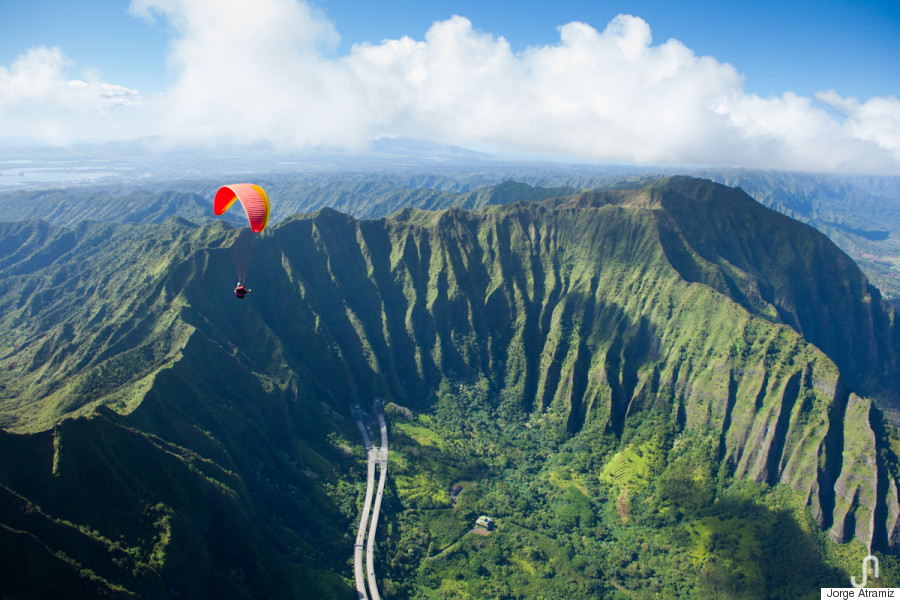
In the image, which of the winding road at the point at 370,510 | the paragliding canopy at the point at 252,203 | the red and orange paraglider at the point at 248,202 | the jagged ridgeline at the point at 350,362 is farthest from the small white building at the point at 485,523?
the paragliding canopy at the point at 252,203

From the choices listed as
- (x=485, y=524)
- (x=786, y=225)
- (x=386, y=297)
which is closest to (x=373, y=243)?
(x=386, y=297)

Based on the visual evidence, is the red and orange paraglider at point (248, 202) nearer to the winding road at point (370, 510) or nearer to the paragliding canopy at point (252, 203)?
the paragliding canopy at point (252, 203)

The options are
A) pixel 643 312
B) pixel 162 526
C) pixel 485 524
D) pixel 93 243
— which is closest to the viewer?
pixel 162 526

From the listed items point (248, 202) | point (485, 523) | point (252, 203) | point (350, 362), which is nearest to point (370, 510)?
point (485, 523)

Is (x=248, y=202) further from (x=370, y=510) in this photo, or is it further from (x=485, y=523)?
(x=485, y=523)

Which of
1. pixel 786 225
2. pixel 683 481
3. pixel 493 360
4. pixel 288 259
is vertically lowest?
pixel 683 481

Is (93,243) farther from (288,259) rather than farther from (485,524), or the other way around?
(485,524)
